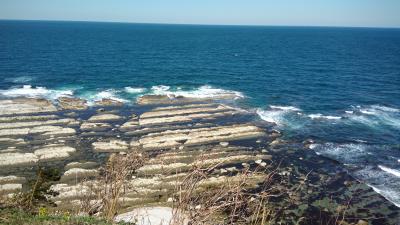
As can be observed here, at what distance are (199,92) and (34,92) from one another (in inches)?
1276

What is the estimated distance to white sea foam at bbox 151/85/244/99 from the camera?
220 feet

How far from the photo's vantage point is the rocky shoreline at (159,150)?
30766mm

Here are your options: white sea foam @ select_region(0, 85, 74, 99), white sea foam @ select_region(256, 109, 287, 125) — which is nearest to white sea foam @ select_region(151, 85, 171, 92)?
white sea foam @ select_region(0, 85, 74, 99)

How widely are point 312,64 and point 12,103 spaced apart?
8161cm

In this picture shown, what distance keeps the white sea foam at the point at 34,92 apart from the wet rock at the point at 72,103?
4.42 m

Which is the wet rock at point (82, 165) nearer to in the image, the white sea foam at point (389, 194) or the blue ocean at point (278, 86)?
the blue ocean at point (278, 86)

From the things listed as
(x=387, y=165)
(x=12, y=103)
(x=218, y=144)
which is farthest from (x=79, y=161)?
(x=387, y=165)

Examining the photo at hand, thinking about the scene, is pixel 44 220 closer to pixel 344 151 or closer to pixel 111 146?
pixel 111 146

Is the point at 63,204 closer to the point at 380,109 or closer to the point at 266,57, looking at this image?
the point at 380,109

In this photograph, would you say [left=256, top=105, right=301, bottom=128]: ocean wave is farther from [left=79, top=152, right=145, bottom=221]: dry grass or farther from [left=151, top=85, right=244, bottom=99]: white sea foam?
[left=79, top=152, right=145, bottom=221]: dry grass

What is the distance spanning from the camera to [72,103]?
193ft

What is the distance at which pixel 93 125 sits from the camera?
48.7 metres

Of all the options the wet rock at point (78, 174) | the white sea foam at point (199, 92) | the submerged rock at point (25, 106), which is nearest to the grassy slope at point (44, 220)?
→ the wet rock at point (78, 174)

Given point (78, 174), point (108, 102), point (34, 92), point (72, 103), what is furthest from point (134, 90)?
point (78, 174)
